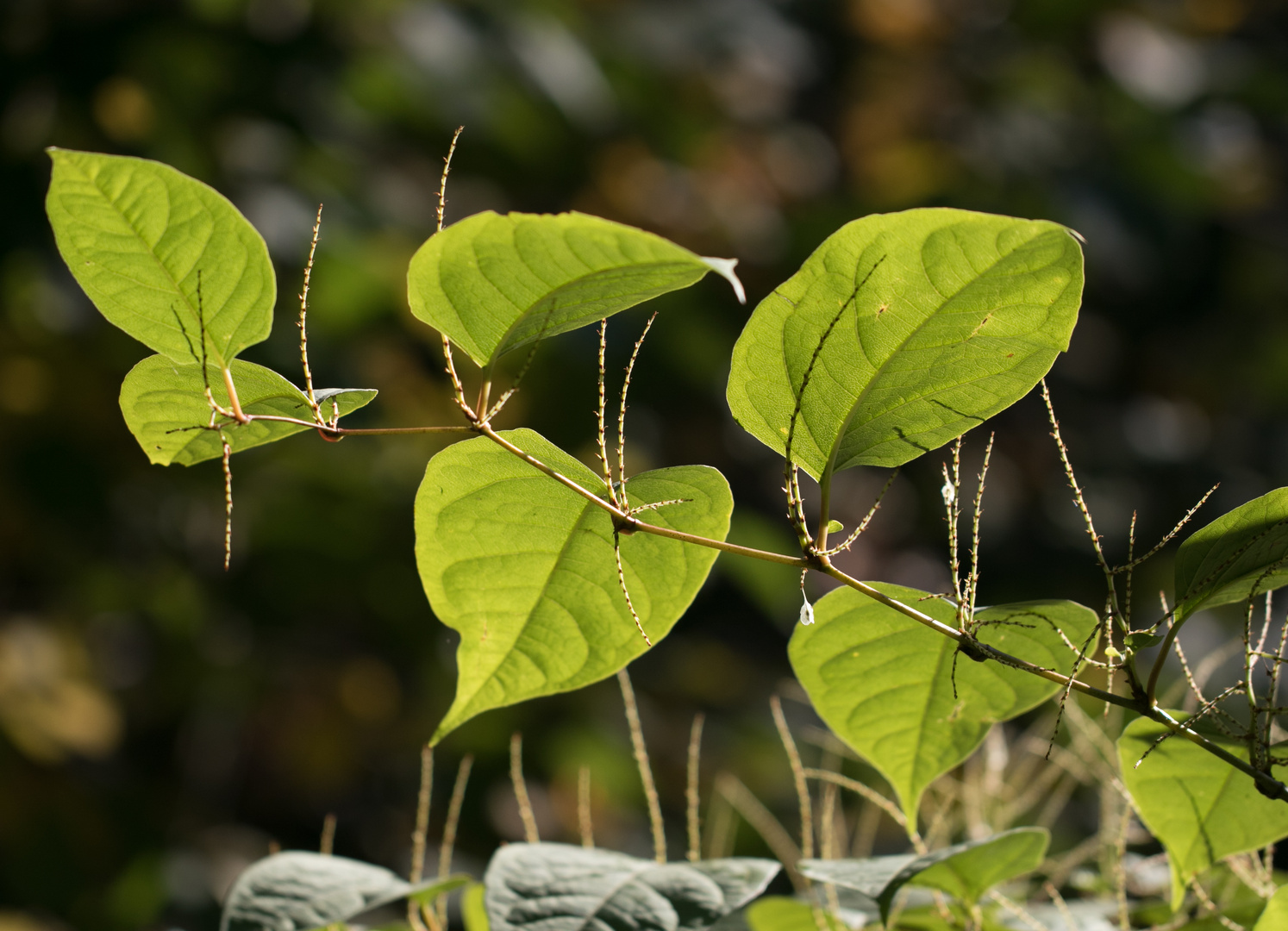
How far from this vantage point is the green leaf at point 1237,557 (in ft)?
0.69

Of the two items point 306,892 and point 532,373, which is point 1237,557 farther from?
point 532,373

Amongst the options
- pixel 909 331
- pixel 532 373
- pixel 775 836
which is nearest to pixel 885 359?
pixel 909 331

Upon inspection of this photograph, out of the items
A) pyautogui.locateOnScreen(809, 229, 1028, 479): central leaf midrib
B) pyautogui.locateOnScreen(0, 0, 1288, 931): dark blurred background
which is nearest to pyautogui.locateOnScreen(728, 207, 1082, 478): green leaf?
pyautogui.locateOnScreen(809, 229, 1028, 479): central leaf midrib

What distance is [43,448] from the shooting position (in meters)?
1.38

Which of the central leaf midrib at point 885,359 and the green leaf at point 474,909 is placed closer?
the central leaf midrib at point 885,359

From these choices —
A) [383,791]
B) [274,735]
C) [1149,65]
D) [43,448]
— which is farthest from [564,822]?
[1149,65]

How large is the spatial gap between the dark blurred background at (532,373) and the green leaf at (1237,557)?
4.33ft

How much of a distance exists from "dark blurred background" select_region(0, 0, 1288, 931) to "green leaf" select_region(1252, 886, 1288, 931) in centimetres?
131

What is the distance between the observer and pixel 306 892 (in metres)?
0.27

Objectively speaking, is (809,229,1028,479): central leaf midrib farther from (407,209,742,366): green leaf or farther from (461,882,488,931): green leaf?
(461,882,488,931): green leaf

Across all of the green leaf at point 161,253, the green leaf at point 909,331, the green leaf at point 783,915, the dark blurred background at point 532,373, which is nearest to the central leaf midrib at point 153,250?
the green leaf at point 161,253

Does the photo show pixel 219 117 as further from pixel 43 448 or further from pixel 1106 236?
pixel 1106 236

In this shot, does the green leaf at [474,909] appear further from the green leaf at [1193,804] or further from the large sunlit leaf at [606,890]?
the green leaf at [1193,804]

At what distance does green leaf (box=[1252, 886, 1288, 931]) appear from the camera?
0.21m
